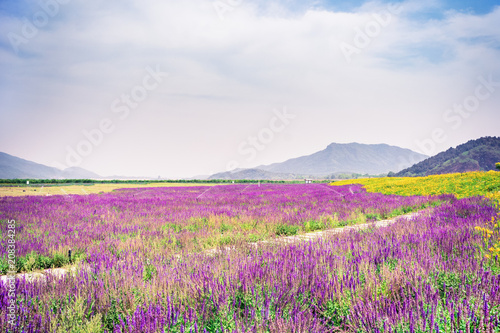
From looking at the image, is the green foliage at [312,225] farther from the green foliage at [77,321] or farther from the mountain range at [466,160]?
the mountain range at [466,160]

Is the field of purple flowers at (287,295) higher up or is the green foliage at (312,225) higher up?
the field of purple flowers at (287,295)

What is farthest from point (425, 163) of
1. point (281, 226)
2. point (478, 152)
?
point (281, 226)

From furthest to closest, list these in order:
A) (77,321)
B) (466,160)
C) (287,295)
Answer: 1. (466,160)
2. (287,295)
3. (77,321)

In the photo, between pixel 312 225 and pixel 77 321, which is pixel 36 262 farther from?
pixel 312 225

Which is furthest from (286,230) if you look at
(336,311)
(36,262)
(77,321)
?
(77,321)

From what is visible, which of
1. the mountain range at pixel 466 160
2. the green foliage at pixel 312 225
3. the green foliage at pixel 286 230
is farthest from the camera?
the mountain range at pixel 466 160

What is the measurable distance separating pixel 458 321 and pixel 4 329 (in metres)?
2.92

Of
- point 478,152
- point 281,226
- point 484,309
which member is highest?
point 478,152

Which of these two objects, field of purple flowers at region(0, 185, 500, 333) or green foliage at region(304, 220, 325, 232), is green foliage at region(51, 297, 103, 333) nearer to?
field of purple flowers at region(0, 185, 500, 333)

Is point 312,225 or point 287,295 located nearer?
point 287,295

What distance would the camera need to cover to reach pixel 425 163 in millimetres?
140375

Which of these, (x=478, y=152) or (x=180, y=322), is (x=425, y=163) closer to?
(x=478, y=152)

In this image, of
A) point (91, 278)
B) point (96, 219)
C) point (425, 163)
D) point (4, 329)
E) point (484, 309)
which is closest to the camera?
point (484, 309)

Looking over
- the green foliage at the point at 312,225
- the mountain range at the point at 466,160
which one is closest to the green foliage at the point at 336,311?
the green foliage at the point at 312,225
